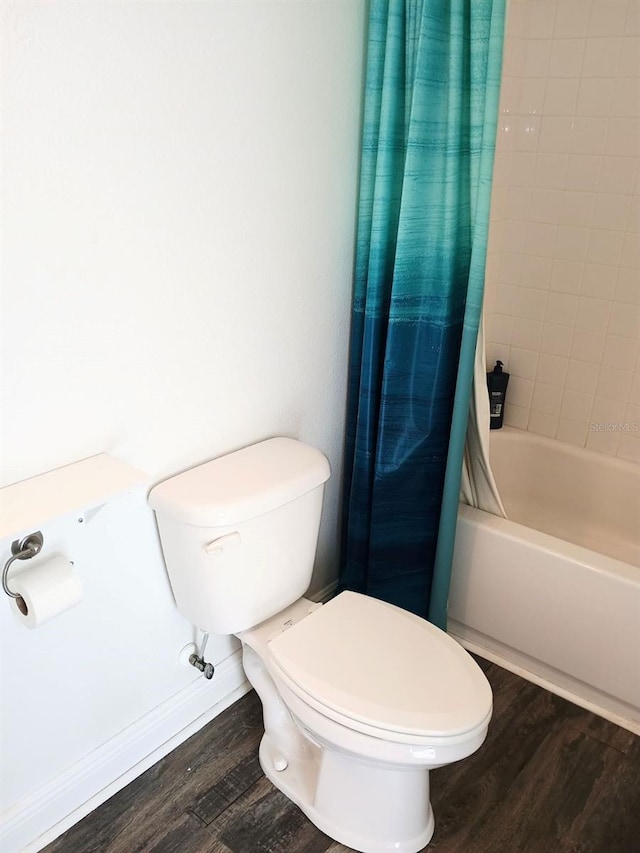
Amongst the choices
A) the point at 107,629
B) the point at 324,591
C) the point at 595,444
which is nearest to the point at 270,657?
the point at 107,629

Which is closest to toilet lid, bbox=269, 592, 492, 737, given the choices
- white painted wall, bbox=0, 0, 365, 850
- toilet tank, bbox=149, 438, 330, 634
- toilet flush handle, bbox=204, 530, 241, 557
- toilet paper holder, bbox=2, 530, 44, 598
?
toilet tank, bbox=149, 438, 330, 634

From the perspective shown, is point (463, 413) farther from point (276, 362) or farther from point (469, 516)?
point (276, 362)

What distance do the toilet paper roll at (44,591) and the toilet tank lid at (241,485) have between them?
253 millimetres

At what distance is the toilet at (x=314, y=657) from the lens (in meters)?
1.34

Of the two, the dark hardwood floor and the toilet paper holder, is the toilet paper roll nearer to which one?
the toilet paper holder

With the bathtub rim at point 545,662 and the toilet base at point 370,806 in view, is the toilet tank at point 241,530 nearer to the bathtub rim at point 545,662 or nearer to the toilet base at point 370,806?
the toilet base at point 370,806

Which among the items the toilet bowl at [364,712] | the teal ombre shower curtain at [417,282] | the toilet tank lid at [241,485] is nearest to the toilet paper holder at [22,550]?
the toilet tank lid at [241,485]

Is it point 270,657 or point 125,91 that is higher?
point 125,91

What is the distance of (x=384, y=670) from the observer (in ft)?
4.68

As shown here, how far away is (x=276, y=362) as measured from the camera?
1.73 meters

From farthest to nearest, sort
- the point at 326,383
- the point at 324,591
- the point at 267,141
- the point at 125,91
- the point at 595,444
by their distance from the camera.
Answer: the point at 595,444 < the point at 324,591 < the point at 326,383 < the point at 267,141 < the point at 125,91

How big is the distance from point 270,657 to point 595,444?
4.65 ft

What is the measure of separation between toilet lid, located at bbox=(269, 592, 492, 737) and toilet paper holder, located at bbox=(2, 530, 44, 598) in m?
0.53

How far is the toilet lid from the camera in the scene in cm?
133
